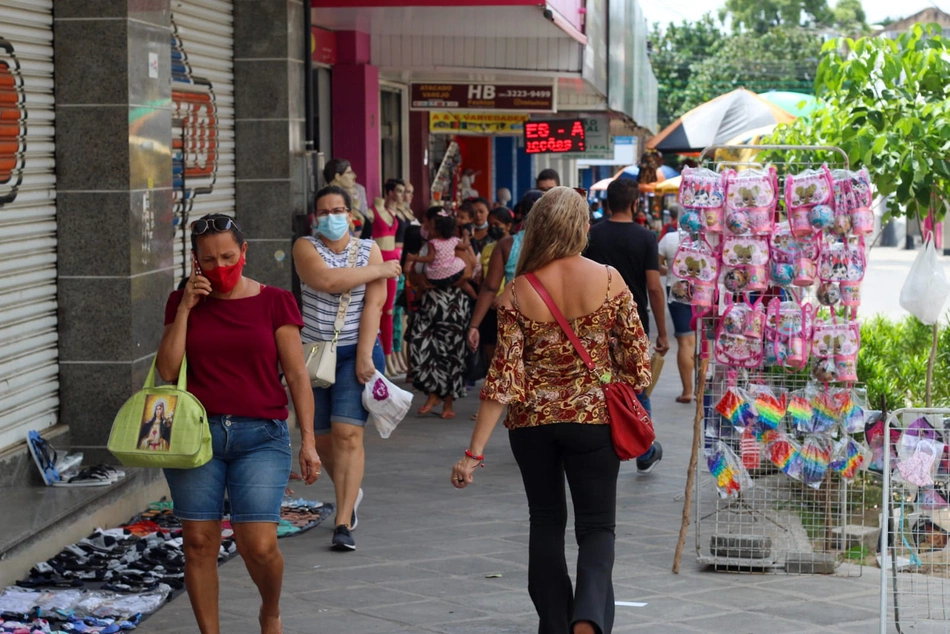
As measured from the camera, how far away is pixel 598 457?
4875mm

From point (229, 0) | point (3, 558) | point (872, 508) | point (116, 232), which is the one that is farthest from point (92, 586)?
point (229, 0)

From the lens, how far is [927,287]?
7.50 metres

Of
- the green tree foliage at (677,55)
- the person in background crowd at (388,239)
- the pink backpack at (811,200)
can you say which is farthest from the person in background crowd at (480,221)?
the green tree foliage at (677,55)

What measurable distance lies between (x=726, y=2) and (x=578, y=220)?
9705 centimetres

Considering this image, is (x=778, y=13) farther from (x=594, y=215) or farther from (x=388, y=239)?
(x=388, y=239)

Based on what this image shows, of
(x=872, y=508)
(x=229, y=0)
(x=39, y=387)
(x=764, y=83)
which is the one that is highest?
(x=764, y=83)

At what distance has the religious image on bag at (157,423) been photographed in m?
4.75

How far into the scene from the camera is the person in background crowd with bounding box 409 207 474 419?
444 inches

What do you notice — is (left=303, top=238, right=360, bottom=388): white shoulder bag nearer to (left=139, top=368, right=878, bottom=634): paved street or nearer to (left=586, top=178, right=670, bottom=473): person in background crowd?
(left=139, top=368, right=878, bottom=634): paved street

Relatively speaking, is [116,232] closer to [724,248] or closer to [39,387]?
[39,387]

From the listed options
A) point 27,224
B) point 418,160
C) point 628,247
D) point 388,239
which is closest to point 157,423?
point 27,224

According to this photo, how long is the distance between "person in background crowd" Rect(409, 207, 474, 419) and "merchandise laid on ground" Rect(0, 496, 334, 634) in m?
3.93

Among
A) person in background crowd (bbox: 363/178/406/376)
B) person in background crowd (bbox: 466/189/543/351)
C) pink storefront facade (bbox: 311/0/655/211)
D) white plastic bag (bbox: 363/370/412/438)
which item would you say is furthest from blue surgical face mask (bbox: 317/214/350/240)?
person in background crowd (bbox: 363/178/406/376)

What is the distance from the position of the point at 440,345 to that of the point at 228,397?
21.1 feet
